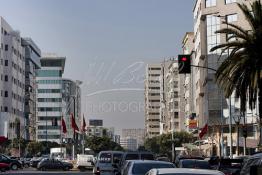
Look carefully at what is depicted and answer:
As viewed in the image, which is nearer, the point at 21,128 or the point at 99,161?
the point at 99,161

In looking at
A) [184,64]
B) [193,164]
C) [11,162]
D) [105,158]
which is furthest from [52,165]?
[193,164]

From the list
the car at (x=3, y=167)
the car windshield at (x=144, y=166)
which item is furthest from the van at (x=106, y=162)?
the car at (x=3, y=167)

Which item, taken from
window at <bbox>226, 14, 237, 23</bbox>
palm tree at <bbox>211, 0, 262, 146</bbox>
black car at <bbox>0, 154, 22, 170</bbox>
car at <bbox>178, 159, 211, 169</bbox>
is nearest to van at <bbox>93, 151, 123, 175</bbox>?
palm tree at <bbox>211, 0, 262, 146</bbox>

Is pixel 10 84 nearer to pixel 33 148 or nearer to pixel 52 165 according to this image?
pixel 33 148

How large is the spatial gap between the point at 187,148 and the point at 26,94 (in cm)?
6383

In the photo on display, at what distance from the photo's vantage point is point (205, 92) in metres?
91.4

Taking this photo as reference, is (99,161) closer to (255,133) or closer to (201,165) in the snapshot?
(201,165)

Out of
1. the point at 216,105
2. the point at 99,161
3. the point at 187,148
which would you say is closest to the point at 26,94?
the point at 187,148

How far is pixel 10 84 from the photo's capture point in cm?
12925

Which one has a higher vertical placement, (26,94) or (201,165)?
(26,94)

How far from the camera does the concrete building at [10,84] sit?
407 ft

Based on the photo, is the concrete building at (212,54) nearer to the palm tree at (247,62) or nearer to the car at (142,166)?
the palm tree at (247,62)

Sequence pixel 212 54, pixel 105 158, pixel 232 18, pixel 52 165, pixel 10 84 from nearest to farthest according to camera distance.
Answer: pixel 105 158 < pixel 52 165 < pixel 232 18 < pixel 212 54 < pixel 10 84

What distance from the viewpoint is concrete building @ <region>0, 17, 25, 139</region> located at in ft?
407
